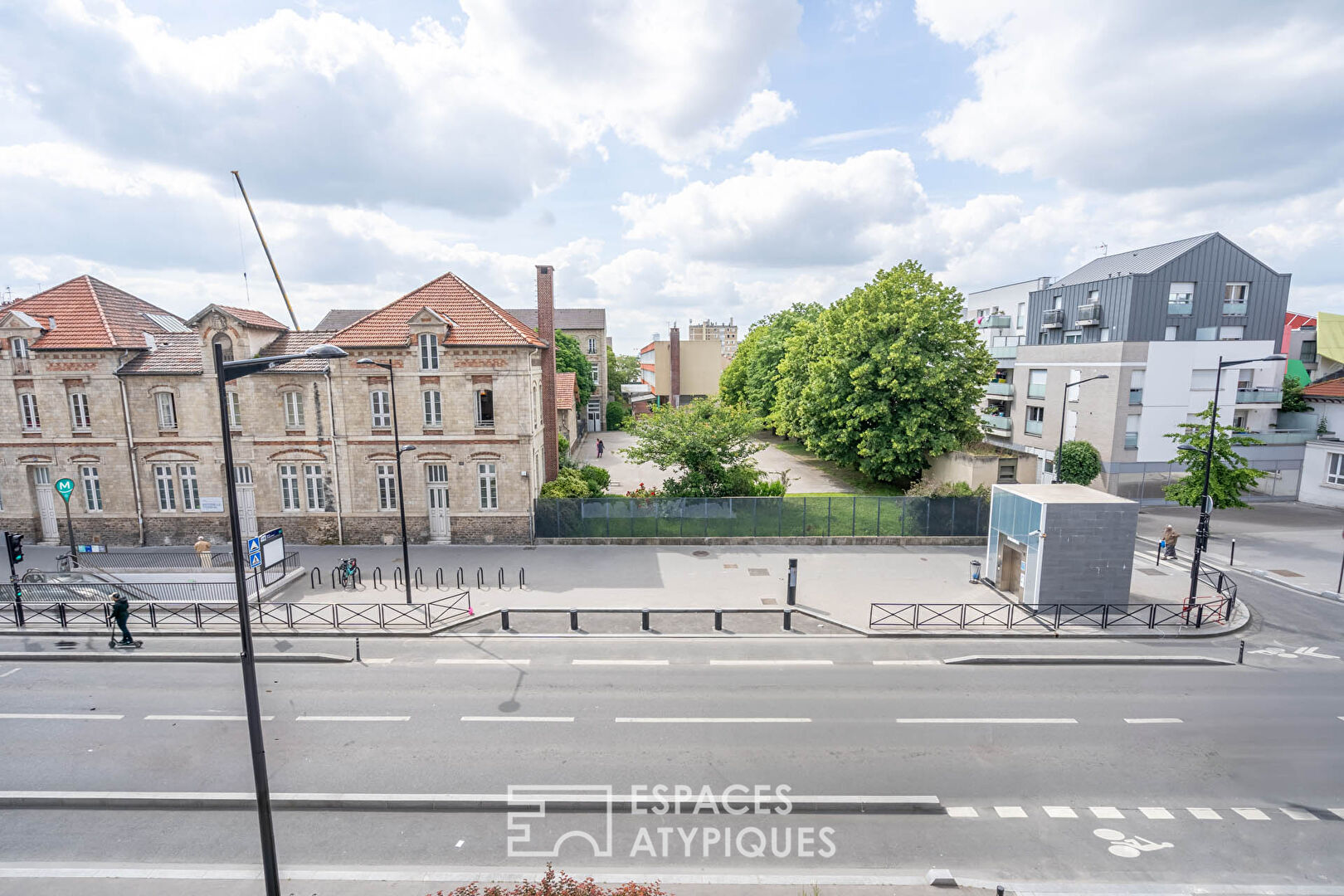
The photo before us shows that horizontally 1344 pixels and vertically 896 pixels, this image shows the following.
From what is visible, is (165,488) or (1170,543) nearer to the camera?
(1170,543)

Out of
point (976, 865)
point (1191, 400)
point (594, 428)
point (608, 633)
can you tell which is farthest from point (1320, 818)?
point (594, 428)

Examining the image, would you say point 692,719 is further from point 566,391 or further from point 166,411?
point 566,391

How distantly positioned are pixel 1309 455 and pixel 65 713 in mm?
51307

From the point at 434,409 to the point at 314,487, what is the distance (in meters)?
5.90

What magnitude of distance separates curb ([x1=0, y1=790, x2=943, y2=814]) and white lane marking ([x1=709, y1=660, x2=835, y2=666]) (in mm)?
5147

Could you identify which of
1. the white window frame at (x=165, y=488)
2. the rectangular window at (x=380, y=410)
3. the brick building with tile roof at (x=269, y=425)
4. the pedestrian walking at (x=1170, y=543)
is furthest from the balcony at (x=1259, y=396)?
the white window frame at (x=165, y=488)

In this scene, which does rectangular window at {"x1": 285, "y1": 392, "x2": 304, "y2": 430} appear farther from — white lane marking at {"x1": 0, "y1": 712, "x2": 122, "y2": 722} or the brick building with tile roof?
white lane marking at {"x1": 0, "y1": 712, "x2": 122, "y2": 722}

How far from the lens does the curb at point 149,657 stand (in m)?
15.6

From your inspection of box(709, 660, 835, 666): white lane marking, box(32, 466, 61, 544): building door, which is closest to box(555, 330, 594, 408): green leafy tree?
box(32, 466, 61, 544): building door

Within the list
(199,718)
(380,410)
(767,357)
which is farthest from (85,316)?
(767,357)

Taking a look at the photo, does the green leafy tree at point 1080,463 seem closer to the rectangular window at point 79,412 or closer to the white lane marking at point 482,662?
the white lane marking at point 482,662

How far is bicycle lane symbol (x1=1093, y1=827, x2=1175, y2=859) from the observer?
362 inches

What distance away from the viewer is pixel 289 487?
25188mm

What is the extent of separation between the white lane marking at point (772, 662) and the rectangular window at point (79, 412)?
2630cm
